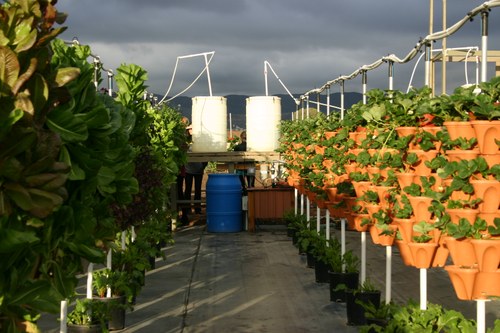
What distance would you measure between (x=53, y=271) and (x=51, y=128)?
19.2 inches

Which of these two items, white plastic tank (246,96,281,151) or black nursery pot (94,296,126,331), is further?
white plastic tank (246,96,281,151)

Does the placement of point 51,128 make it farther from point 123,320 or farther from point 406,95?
point 123,320

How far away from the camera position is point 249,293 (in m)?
9.02

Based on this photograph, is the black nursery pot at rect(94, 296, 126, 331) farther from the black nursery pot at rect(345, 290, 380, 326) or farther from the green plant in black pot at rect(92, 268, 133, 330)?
the black nursery pot at rect(345, 290, 380, 326)

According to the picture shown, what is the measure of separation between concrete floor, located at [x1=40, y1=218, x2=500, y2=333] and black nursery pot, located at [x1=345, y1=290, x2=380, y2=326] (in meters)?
0.08

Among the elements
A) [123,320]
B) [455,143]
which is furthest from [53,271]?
[123,320]

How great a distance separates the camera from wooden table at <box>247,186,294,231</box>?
15172 millimetres

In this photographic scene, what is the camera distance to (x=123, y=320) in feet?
23.4

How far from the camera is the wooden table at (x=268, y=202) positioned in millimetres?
15172

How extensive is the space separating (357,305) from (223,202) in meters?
8.06

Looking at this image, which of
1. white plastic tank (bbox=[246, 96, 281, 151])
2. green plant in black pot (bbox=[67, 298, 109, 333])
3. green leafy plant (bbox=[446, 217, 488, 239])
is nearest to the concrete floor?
green plant in black pot (bbox=[67, 298, 109, 333])

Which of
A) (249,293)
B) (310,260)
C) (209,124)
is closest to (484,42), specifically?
(249,293)

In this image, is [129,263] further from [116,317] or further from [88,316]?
[88,316]

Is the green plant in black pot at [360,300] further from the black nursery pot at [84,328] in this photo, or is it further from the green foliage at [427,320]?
the black nursery pot at [84,328]
